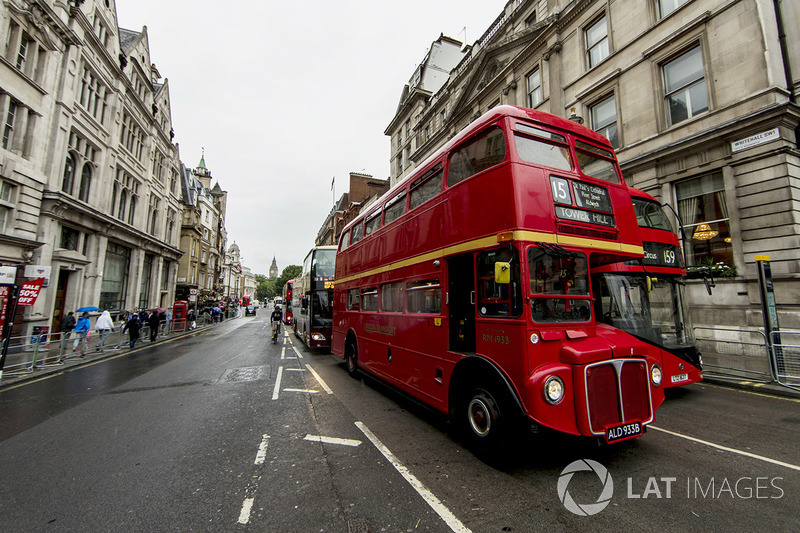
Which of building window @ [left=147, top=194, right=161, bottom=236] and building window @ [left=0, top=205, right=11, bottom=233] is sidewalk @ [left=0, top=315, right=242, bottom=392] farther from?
building window @ [left=147, top=194, right=161, bottom=236]

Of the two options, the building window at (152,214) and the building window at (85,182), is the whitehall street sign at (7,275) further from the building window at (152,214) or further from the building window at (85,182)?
the building window at (152,214)

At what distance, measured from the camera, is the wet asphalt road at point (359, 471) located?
9.70 feet

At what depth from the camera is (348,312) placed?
390 inches

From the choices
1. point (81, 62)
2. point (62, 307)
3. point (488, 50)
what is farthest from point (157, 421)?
point (488, 50)

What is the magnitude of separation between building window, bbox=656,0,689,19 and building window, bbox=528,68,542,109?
5663 millimetres

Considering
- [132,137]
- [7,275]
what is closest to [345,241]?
[7,275]

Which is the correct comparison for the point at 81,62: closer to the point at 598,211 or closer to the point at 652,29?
the point at 598,211

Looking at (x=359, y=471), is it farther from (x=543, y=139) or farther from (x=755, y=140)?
(x=755, y=140)

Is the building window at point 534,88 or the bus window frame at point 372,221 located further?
the building window at point 534,88

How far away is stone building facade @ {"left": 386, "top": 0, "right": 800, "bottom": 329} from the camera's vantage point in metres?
10.0

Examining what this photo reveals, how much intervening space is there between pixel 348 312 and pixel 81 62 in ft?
72.9

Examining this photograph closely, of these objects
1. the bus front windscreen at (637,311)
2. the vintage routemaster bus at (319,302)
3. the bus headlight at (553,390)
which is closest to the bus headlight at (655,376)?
the bus headlight at (553,390)

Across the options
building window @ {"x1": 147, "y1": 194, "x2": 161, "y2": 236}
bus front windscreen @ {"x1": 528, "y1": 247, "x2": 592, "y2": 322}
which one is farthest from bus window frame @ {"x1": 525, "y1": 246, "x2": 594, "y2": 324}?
building window @ {"x1": 147, "y1": 194, "x2": 161, "y2": 236}

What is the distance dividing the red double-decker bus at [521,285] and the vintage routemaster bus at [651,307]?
636 millimetres
